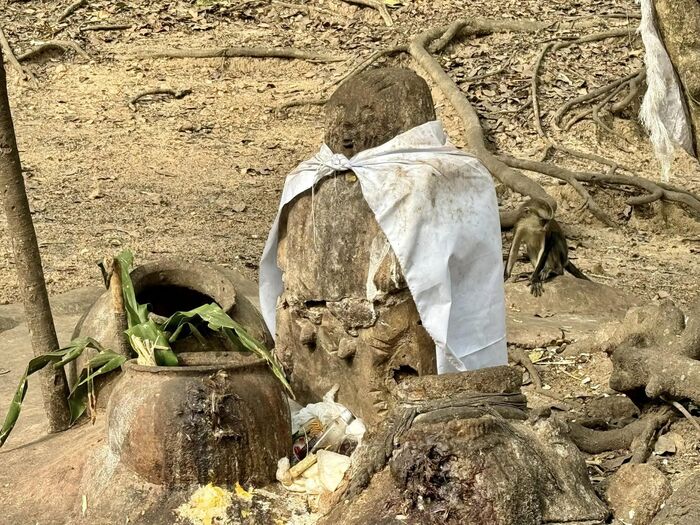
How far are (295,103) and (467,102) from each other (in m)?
2.04

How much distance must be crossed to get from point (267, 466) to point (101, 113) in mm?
8544

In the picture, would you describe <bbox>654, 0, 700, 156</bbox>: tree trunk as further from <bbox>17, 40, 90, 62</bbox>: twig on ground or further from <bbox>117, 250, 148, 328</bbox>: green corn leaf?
<bbox>17, 40, 90, 62</bbox>: twig on ground

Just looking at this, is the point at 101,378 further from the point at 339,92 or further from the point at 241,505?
the point at 339,92

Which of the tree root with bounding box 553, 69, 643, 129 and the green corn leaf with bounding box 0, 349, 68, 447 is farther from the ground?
the green corn leaf with bounding box 0, 349, 68, 447

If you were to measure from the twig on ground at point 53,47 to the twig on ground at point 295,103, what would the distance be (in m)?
2.59

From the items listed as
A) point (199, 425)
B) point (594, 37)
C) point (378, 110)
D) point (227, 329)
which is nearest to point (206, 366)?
point (199, 425)

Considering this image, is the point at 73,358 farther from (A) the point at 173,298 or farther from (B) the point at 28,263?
(A) the point at 173,298

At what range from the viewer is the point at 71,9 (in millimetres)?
13250

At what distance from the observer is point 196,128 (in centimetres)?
1154

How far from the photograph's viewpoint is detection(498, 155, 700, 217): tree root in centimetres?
995

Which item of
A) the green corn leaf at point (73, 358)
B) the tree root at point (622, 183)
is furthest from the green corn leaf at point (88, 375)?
the tree root at point (622, 183)

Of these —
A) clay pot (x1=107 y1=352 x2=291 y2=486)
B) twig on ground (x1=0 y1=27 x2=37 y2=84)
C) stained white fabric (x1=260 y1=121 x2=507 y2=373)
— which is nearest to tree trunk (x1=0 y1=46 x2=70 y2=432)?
clay pot (x1=107 y1=352 x2=291 y2=486)

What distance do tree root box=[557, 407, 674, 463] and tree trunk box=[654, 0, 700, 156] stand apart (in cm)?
175

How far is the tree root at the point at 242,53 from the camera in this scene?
12.4m
